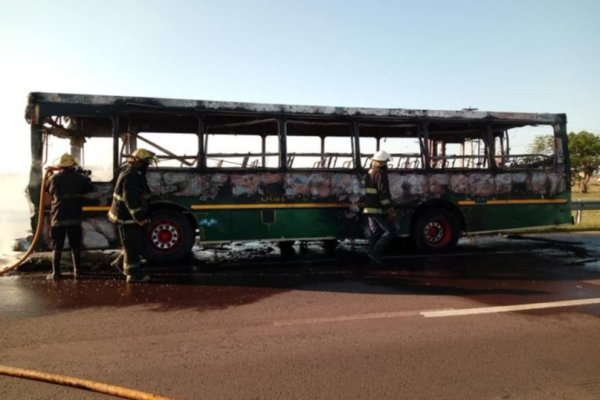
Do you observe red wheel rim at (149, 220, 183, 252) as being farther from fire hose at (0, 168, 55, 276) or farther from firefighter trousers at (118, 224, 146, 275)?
fire hose at (0, 168, 55, 276)

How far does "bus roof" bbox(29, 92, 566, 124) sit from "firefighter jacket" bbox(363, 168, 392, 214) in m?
1.58

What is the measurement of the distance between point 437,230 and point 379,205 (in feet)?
6.76

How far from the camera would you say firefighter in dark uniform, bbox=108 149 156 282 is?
20.2 ft

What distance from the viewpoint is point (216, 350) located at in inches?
144

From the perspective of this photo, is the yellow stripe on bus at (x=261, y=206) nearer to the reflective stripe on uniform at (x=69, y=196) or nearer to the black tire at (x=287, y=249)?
the black tire at (x=287, y=249)

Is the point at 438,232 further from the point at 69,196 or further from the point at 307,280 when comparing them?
the point at 69,196

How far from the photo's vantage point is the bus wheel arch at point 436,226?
866 centimetres

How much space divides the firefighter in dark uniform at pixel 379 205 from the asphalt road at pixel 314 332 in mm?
769

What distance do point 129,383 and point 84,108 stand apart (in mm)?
5496

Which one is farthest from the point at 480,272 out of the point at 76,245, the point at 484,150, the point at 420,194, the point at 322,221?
the point at 76,245

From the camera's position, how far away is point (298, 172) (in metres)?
7.97

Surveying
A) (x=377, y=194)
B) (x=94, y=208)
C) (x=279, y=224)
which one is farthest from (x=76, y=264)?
(x=377, y=194)

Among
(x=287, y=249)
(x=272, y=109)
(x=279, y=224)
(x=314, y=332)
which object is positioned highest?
(x=272, y=109)

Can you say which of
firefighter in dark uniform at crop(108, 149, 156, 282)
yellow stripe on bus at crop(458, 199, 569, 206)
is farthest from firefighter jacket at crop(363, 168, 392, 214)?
firefighter in dark uniform at crop(108, 149, 156, 282)
